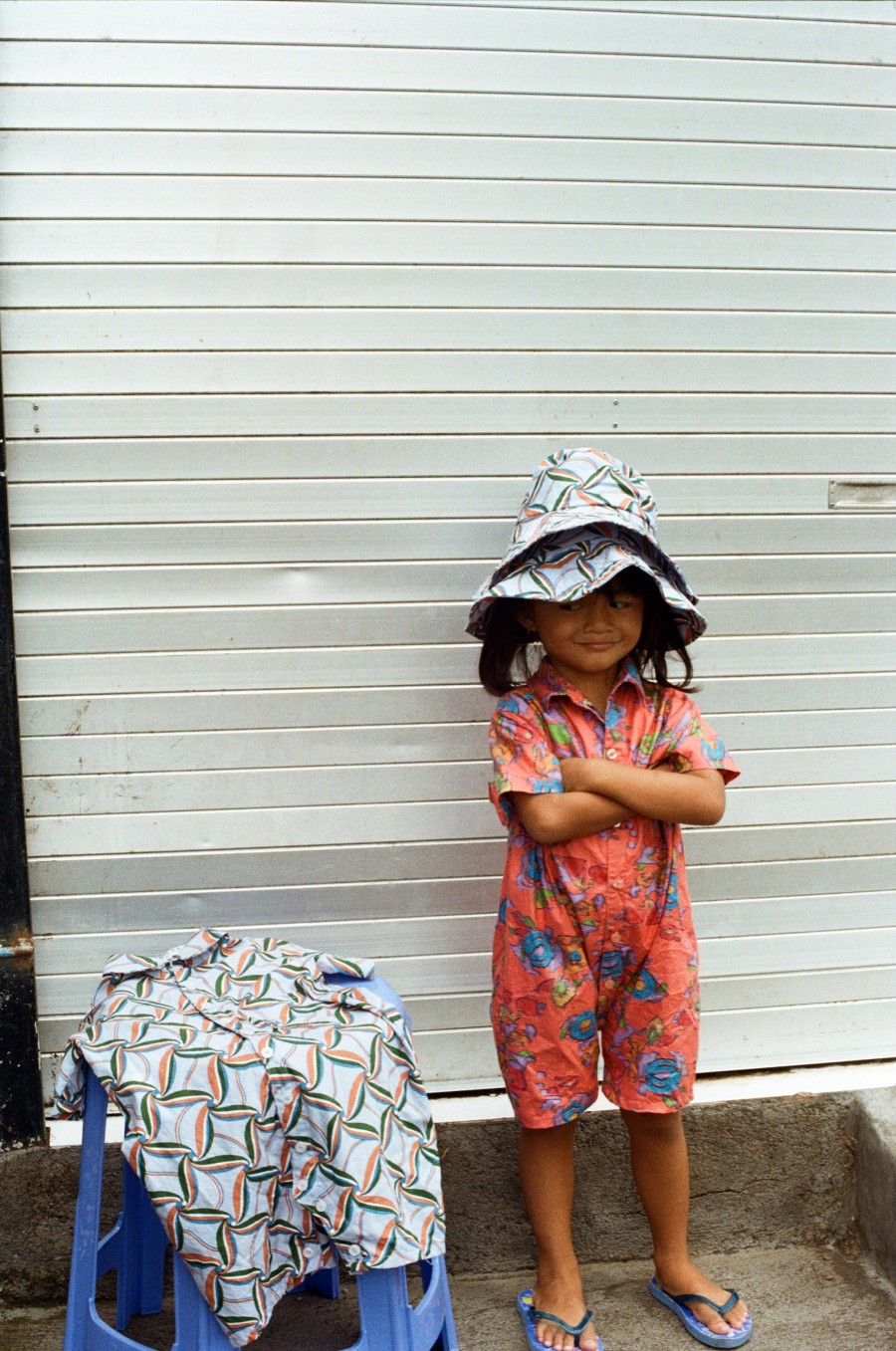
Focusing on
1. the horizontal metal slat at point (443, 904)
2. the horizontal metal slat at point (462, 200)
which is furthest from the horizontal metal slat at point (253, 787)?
the horizontal metal slat at point (462, 200)

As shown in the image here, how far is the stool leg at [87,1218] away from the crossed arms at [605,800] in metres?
1.03

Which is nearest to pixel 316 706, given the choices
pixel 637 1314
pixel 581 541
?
pixel 581 541

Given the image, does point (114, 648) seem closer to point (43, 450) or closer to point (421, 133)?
point (43, 450)

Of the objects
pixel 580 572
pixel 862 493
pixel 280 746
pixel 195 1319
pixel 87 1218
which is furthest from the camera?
pixel 862 493

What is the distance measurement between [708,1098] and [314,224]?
245 cm

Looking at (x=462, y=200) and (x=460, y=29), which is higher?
(x=460, y=29)

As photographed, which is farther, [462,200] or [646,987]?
[462,200]

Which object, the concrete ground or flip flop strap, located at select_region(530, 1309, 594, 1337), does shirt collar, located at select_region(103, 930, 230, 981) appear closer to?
the concrete ground

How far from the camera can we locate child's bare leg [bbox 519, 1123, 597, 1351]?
2.71 m

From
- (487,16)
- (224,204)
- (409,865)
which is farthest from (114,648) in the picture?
(487,16)

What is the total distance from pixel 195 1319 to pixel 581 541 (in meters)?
1.68

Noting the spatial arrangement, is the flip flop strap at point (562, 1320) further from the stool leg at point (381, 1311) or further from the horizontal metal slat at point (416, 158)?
the horizontal metal slat at point (416, 158)

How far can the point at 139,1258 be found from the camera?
8.85ft

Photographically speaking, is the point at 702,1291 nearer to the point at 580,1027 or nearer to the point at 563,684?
the point at 580,1027
